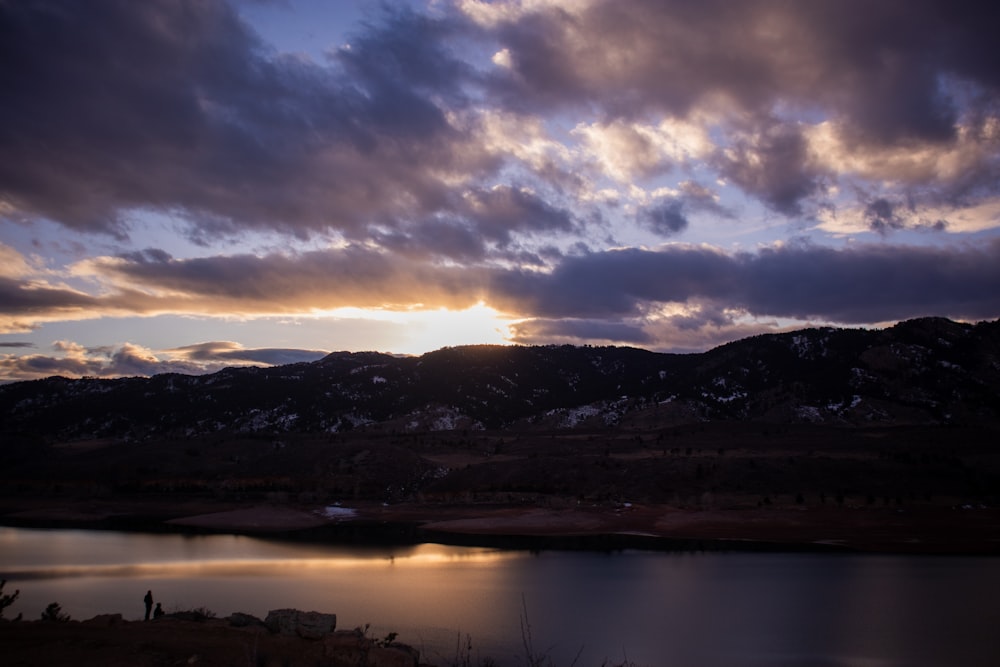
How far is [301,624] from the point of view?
57.6ft

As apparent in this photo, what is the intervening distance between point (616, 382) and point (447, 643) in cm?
14398

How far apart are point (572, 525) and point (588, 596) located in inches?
836

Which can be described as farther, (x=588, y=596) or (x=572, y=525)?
(x=572, y=525)

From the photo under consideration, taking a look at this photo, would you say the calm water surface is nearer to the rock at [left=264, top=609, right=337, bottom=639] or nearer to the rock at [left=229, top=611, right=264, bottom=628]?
the rock at [left=264, top=609, right=337, bottom=639]

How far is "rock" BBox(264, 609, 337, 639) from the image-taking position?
17234 millimetres

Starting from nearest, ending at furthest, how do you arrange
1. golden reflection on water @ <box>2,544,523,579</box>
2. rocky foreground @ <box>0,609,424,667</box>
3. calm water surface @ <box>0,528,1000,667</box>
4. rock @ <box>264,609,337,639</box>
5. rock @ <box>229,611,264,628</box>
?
rocky foreground @ <box>0,609,424,667</box>, rock @ <box>264,609,337,639</box>, rock @ <box>229,611,264,628</box>, calm water surface @ <box>0,528,1000,667</box>, golden reflection on water @ <box>2,544,523,579</box>

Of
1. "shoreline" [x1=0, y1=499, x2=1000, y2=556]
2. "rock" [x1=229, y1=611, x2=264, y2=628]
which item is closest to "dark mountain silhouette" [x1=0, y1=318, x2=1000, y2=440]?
"shoreline" [x1=0, y1=499, x2=1000, y2=556]

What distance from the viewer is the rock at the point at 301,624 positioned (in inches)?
679

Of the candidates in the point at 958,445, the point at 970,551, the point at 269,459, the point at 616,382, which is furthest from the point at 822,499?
the point at 616,382

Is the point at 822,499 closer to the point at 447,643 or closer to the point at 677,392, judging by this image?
the point at 447,643

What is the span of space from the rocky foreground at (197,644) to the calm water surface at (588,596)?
307cm

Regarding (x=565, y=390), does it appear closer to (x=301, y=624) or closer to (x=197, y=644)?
(x=301, y=624)

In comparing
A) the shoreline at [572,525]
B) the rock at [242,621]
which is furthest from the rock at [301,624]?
the shoreline at [572,525]

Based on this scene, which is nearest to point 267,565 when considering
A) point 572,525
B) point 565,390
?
point 572,525
